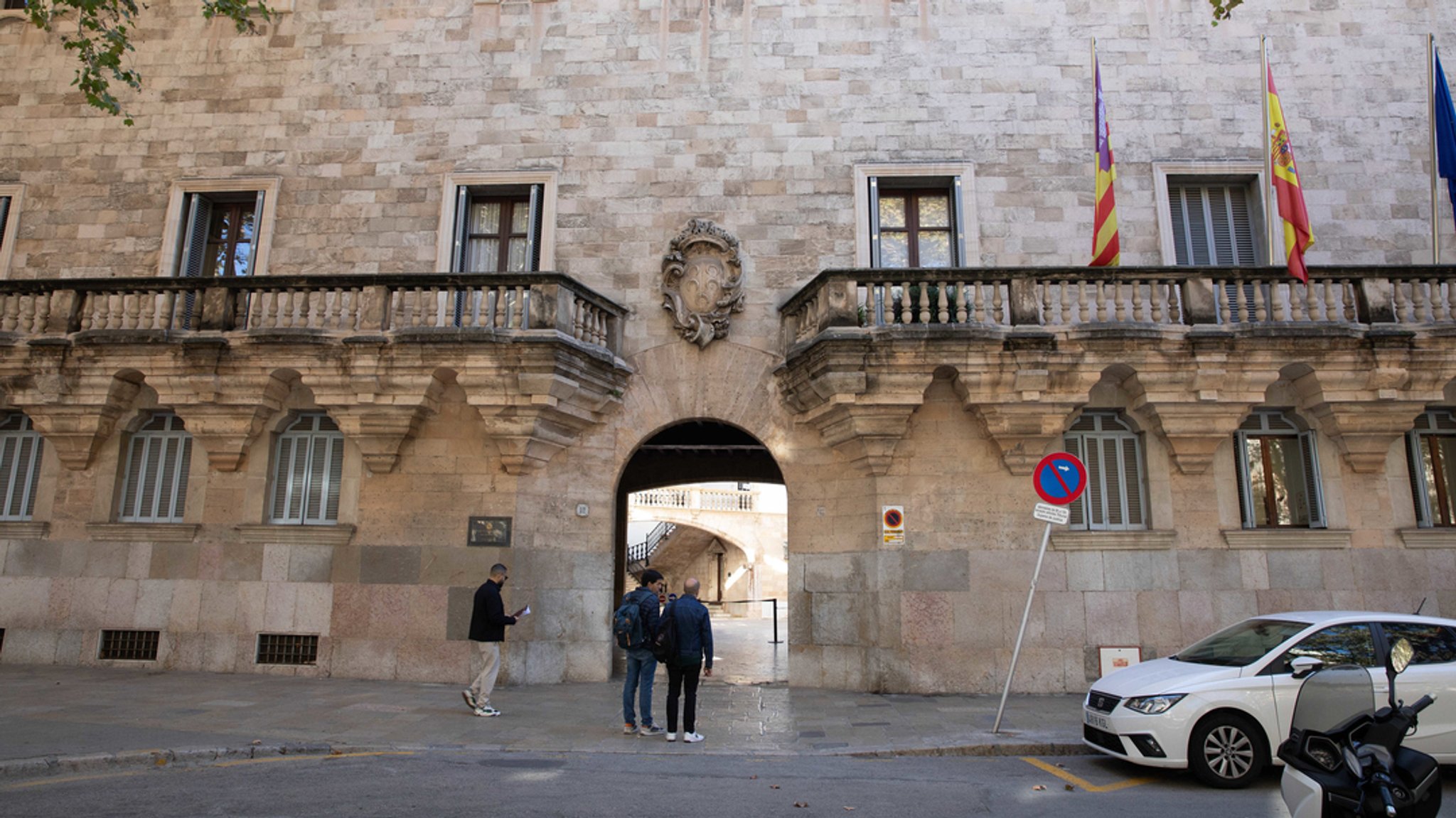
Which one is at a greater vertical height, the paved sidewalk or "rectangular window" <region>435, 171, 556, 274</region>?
"rectangular window" <region>435, 171, 556, 274</region>

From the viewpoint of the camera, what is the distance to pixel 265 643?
12.3 metres

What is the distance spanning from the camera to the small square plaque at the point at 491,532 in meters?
12.1

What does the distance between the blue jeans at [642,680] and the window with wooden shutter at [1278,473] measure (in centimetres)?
890

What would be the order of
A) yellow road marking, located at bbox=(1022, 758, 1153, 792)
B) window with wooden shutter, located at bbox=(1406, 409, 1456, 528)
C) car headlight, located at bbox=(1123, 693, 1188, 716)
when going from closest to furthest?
yellow road marking, located at bbox=(1022, 758, 1153, 792), car headlight, located at bbox=(1123, 693, 1188, 716), window with wooden shutter, located at bbox=(1406, 409, 1456, 528)

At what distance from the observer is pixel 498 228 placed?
1399 centimetres

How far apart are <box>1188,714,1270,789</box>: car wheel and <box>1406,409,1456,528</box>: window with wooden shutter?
24.2 ft

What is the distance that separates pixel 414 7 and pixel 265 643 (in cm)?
1078

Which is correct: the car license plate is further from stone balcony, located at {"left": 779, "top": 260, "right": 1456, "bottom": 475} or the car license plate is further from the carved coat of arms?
the carved coat of arms

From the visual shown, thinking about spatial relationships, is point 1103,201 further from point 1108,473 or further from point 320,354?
point 320,354

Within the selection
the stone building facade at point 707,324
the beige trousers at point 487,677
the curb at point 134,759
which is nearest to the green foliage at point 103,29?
the stone building facade at point 707,324

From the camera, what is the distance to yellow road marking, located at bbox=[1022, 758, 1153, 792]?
6.88m

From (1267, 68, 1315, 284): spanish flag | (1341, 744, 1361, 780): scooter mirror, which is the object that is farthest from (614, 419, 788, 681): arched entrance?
(1341, 744, 1361, 780): scooter mirror

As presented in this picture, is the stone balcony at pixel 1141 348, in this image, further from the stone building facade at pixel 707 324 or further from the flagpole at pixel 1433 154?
the flagpole at pixel 1433 154

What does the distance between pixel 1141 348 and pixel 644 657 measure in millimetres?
7797
